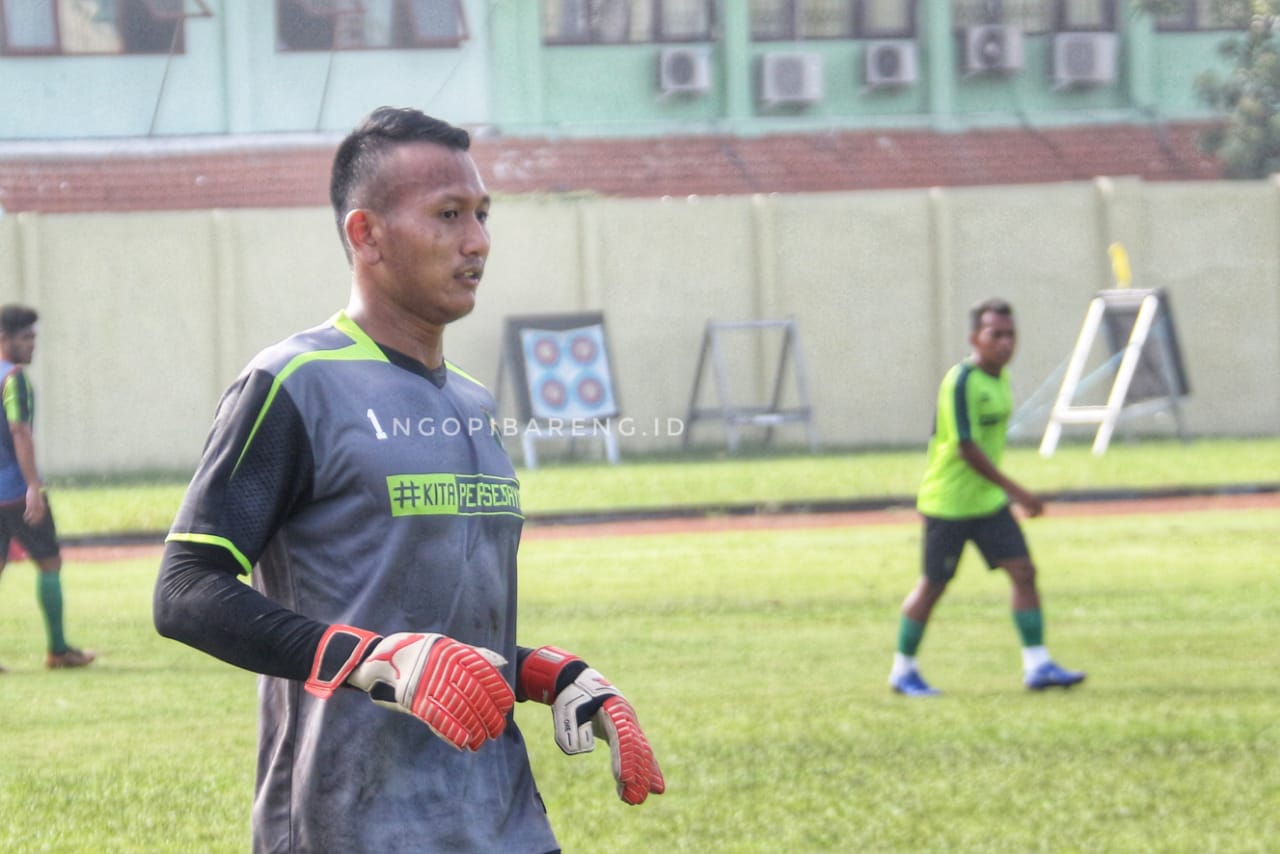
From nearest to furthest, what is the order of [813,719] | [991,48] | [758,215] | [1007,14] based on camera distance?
[813,719], [758,215], [991,48], [1007,14]

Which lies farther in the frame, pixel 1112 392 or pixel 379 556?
pixel 1112 392

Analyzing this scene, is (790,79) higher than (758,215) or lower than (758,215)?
higher

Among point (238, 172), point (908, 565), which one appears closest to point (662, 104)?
point (238, 172)

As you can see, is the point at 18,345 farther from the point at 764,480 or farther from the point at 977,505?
the point at 764,480

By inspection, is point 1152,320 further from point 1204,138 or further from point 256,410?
point 256,410

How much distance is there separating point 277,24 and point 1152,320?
13055 mm

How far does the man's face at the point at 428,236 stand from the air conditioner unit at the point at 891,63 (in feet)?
84.3

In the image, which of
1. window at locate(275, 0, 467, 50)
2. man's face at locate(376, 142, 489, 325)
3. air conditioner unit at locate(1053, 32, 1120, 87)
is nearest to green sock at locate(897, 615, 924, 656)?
man's face at locate(376, 142, 489, 325)

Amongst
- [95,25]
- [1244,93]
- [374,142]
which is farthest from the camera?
[1244,93]

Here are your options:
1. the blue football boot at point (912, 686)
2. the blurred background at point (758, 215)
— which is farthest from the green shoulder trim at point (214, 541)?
the blurred background at point (758, 215)

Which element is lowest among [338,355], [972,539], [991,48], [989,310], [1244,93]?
[972,539]

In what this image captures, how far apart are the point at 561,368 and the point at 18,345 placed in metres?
14.4

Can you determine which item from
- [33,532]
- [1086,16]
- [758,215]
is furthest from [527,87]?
[33,532]

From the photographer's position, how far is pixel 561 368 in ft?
80.1
